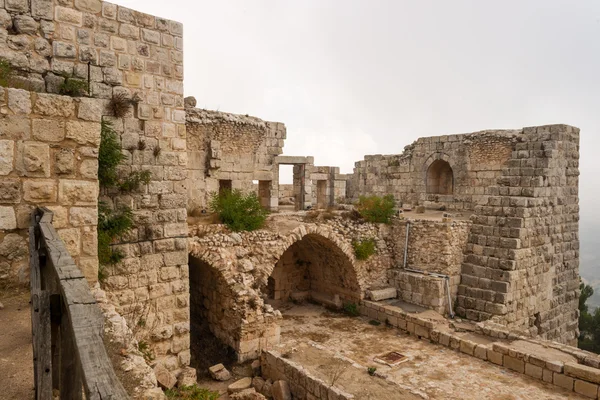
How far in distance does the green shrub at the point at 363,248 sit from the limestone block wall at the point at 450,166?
3.68 metres

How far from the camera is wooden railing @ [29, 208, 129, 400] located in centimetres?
130

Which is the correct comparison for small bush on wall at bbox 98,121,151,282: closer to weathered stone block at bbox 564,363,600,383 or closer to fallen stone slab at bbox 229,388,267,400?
fallen stone slab at bbox 229,388,267,400

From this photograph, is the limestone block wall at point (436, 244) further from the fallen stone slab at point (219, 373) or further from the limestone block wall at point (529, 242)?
the fallen stone slab at point (219, 373)

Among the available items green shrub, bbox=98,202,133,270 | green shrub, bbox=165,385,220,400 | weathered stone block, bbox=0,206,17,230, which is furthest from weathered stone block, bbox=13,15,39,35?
green shrub, bbox=165,385,220,400

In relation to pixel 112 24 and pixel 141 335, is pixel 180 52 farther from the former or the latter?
pixel 141 335

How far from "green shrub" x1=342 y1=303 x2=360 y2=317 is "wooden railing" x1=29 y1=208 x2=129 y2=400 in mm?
11215

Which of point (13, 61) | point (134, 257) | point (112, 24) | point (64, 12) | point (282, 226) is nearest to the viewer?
point (13, 61)

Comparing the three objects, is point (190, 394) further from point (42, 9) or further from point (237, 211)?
point (42, 9)

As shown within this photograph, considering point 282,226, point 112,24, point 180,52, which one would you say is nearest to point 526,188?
point 282,226

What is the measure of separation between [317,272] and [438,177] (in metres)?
6.33

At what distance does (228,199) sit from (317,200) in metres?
7.68

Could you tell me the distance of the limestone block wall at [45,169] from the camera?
3.88 m

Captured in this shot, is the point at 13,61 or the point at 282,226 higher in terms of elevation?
the point at 13,61

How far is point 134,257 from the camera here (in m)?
7.39
